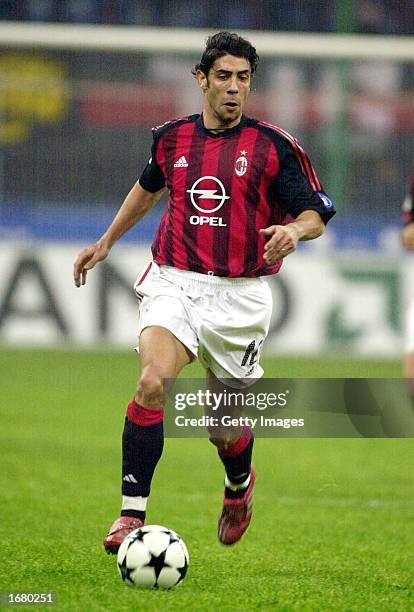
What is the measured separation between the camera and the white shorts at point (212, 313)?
16.4ft

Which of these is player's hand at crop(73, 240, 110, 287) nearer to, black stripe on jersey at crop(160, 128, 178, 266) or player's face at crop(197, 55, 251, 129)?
black stripe on jersey at crop(160, 128, 178, 266)

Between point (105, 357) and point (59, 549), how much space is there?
9924 millimetres

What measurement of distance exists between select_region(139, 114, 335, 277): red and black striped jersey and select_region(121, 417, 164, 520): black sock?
724 millimetres

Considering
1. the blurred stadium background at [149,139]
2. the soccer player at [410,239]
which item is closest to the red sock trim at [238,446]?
the soccer player at [410,239]

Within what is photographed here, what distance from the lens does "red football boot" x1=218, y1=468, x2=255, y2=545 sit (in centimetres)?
539

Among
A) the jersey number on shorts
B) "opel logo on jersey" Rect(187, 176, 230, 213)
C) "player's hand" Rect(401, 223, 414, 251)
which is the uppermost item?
"opel logo on jersey" Rect(187, 176, 230, 213)

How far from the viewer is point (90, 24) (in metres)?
13.6

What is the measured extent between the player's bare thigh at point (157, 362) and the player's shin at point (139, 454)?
2.0 inches

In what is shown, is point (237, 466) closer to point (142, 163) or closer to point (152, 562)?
point (152, 562)

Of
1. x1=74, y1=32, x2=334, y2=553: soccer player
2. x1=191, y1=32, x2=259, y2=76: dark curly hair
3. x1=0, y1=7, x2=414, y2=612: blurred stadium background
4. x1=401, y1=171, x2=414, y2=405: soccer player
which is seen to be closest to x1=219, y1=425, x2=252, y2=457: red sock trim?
x1=74, y1=32, x2=334, y2=553: soccer player

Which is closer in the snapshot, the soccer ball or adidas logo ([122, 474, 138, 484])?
the soccer ball

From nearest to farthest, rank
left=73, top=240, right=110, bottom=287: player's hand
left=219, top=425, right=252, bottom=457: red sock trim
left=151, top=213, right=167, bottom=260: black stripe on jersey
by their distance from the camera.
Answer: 1. left=151, top=213, right=167, bottom=260: black stripe on jersey
2. left=73, top=240, right=110, bottom=287: player's hand
3. left=219, top=425, right=252, bottom=457: red sock trim

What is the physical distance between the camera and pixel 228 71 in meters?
5.00

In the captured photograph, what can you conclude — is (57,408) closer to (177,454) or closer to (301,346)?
(177,454)
